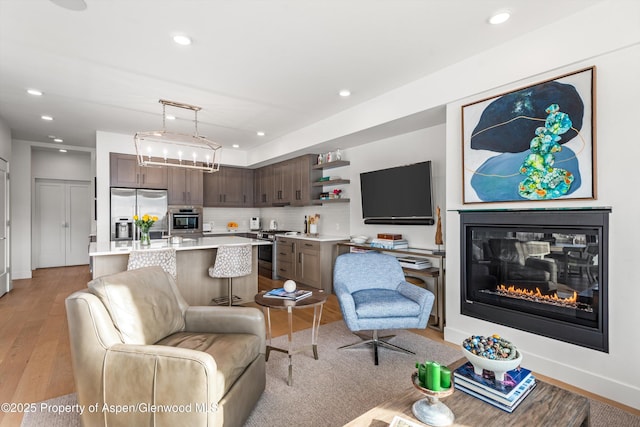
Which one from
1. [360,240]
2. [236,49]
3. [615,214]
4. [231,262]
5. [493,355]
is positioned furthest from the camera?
[360,240]

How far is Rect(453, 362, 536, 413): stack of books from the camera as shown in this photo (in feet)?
4.82

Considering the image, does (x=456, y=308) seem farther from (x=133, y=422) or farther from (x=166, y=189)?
(x=166, y=189)

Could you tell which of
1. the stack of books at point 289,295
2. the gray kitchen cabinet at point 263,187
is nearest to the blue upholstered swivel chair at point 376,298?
the stack of books at point 289,295

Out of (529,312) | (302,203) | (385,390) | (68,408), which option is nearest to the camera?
(68,408)

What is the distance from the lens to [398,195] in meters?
4.35

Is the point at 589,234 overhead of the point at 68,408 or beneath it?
overhead

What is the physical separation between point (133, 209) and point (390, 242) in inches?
179

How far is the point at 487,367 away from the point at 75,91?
475 centimetres

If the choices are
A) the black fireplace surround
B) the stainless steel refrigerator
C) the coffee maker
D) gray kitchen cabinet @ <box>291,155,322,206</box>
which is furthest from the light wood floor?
gray kitchen cabinet @ <box>291,155,322,206</box>

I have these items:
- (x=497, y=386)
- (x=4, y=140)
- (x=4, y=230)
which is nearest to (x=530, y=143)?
(x=497, y=386)

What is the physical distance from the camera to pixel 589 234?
2338 millimetres

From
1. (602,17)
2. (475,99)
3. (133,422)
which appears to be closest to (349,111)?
(475,99)

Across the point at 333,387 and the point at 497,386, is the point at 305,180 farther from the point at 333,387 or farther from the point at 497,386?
the point at 497,386

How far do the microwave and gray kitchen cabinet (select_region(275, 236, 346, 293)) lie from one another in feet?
5.72
